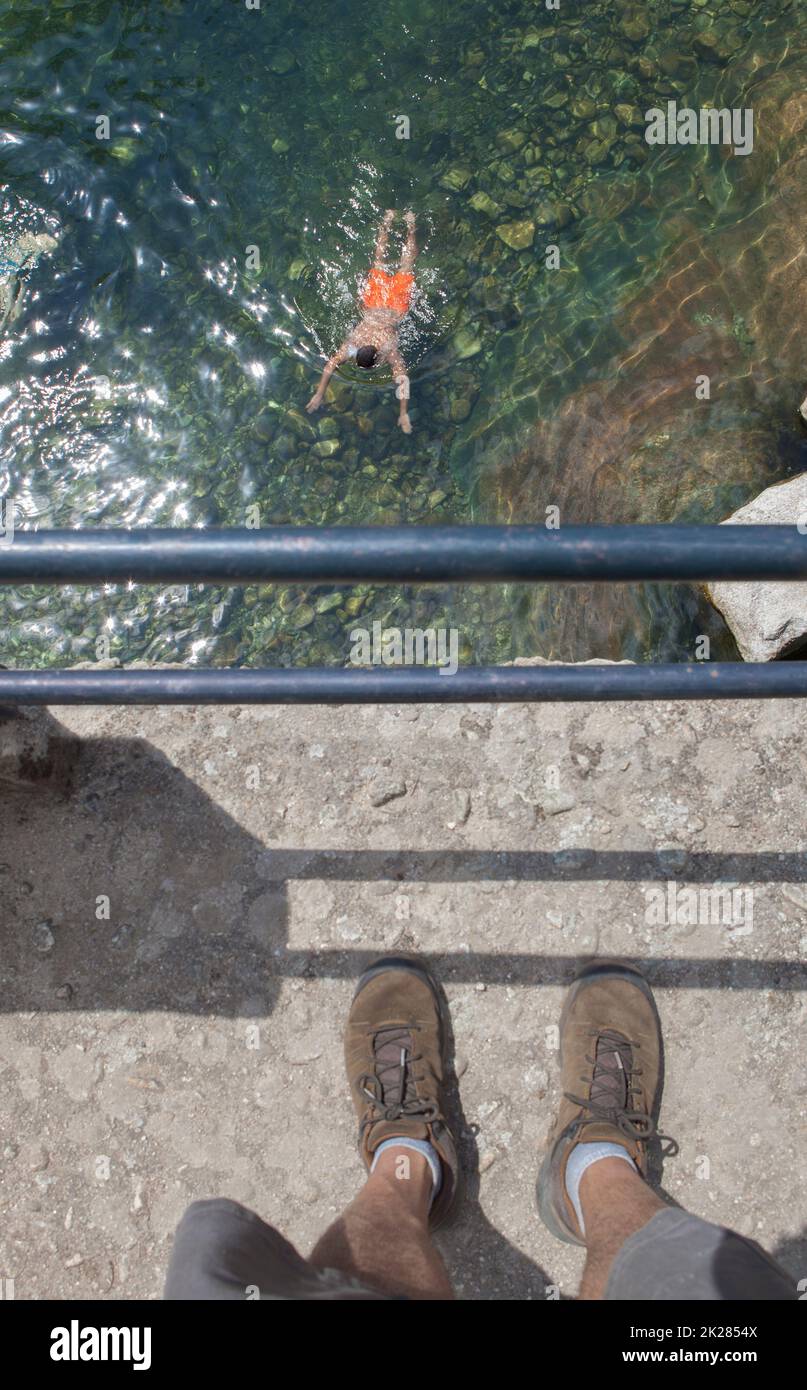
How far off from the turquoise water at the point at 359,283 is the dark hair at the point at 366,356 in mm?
106

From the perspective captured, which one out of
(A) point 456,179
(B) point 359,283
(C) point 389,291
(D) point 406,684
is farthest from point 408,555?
(A) point 456,179

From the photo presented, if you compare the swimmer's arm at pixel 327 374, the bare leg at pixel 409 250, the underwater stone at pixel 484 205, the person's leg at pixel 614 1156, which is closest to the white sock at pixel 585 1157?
the person's leg at pixel 614 1156

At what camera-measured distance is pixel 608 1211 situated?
1.97 m

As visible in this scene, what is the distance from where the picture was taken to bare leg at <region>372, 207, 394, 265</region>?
5.65 metres

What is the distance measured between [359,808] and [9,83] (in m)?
6.05

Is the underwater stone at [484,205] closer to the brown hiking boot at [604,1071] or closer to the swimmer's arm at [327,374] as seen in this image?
the swimmer's arm at [327,374]

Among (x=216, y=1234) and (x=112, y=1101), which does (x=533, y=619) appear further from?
(x=216, y=1234)

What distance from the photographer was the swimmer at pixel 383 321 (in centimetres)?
542

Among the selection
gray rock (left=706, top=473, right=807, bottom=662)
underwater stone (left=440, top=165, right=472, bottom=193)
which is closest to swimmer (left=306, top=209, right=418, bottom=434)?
underwater stone (left=440, top=165, right=472, bottom=193)

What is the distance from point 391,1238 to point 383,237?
553cm

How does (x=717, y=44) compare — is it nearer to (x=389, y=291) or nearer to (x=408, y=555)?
(x=389, y=291)

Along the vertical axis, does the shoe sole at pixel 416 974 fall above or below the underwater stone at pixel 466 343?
below

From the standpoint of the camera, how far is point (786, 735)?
2.60 metres

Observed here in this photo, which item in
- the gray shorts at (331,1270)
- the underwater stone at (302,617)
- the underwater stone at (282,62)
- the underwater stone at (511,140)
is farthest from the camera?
the underwater stone at (282,62)
